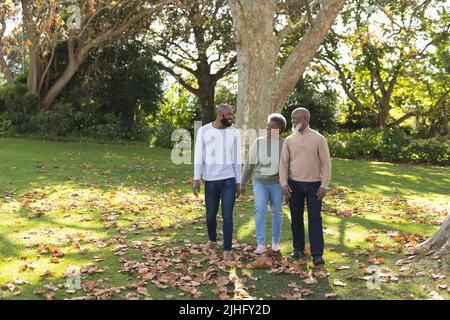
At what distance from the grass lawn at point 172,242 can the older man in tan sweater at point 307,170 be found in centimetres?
61

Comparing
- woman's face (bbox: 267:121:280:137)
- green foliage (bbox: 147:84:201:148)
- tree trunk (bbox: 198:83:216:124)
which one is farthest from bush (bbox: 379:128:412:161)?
woman's face (bbox: 267:121:280:137)

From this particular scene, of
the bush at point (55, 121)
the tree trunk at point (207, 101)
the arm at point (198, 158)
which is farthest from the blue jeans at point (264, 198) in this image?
the tree trunk at point (207, 101)

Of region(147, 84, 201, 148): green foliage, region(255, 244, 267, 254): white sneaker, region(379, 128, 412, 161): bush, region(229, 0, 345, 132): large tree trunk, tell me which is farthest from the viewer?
region(147, 84, 201, 148): green foliage

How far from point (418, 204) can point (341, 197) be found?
5.91 ft

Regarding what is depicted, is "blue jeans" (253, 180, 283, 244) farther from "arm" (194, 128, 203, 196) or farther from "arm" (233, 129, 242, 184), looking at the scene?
"arm" (194, 128, 203, 196)

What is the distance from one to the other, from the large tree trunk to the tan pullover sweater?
6.52m

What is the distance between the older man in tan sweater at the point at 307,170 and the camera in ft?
22.0

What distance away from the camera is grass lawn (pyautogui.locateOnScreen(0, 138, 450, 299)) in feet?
A: 19.9

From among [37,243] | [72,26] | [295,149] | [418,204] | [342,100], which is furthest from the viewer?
[342,100]

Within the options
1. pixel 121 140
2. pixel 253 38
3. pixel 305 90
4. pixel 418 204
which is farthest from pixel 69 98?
pixel 418 204

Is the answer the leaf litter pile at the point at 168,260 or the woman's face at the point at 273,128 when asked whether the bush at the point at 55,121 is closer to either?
the leaf litter pile at the point at 168,260

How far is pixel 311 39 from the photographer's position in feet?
44.1
